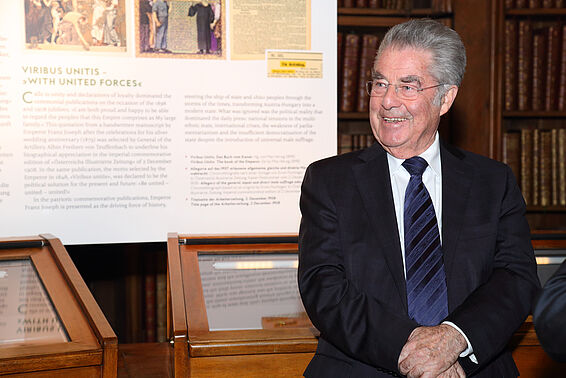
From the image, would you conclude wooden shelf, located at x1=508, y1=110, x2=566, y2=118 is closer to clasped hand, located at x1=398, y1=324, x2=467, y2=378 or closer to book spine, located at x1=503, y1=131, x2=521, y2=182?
book spine, located at x1=503, y1=131, x2=521, y2=182

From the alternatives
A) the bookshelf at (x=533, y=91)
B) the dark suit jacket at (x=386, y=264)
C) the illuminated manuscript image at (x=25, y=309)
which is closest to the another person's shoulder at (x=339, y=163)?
the dark suit jacket at (x=386, y=264)

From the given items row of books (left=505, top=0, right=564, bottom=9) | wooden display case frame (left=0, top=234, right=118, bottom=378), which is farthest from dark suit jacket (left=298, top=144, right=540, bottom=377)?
row of books (left=505, top=0, right=564, bottom=9)

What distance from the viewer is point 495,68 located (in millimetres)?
4160

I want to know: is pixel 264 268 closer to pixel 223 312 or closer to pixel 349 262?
pixel 223 312

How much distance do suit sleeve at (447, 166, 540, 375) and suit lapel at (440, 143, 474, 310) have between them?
9 cm

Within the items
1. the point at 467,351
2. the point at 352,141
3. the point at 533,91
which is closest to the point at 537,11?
the point at 533,91

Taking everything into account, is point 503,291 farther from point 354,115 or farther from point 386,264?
point 354,115

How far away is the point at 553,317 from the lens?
2.92ft

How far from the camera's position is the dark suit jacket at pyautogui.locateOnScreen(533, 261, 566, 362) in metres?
0.88

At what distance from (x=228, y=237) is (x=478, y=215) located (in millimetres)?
1289

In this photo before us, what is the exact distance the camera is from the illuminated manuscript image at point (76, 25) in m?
3.05

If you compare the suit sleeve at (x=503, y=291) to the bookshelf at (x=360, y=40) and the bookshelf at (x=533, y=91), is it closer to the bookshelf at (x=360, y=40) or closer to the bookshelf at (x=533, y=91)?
the bookshelf at (x=360, y=40)

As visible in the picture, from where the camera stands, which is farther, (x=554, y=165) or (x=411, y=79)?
(x=554, y=165)

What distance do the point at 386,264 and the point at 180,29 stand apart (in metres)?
1.95
